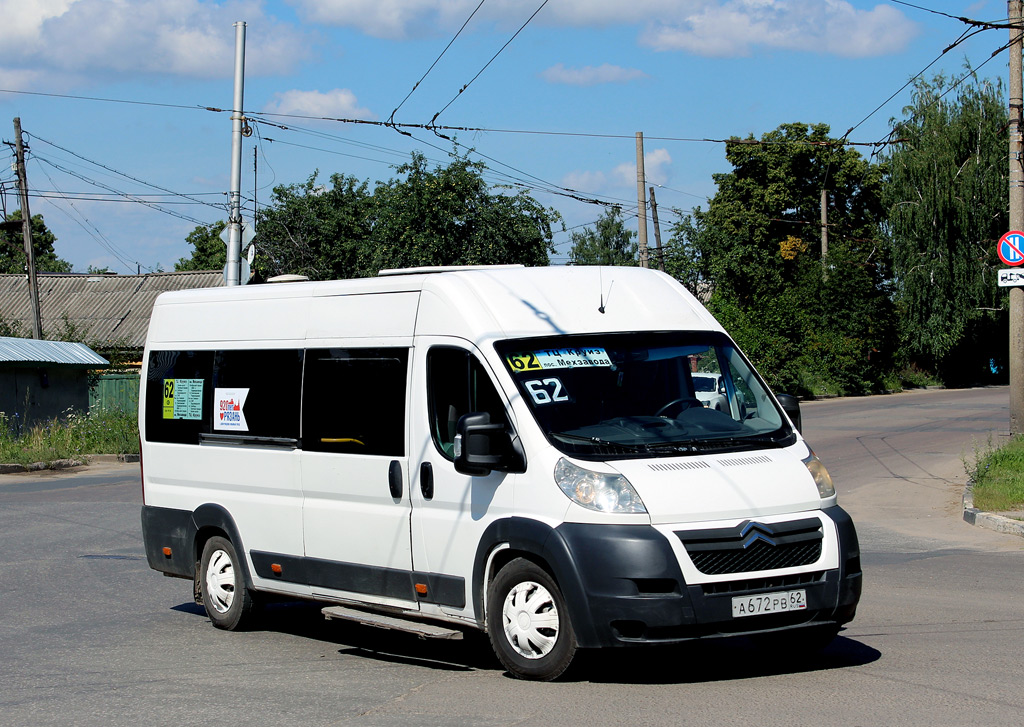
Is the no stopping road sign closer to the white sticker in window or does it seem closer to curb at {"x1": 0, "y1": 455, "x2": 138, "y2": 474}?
the white sticker in window

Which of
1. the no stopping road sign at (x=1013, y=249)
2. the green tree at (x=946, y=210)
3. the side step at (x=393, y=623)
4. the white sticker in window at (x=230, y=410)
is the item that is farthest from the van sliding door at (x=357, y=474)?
the green tree at (x=946, y=210)

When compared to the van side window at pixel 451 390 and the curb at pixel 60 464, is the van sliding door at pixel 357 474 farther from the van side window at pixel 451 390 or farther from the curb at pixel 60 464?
the curb at pixel 60 464

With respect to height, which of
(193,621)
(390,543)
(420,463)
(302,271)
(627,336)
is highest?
(302,271)

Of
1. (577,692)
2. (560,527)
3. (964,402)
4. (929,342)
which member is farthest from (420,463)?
(929,342)

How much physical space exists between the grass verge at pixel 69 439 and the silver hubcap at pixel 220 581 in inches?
703

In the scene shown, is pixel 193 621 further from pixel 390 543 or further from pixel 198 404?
pixel 390 543

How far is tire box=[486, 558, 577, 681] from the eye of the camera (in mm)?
6062

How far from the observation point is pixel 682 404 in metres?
6.69

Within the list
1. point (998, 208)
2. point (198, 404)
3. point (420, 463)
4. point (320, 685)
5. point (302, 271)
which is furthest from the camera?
point (302, 271)

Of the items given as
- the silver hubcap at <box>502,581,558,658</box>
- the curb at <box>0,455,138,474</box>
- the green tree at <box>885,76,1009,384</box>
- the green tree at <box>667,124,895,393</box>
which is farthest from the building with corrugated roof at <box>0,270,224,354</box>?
the silver hubcap at <box>502,581,558,658</box>

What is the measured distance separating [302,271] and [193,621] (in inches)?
2044

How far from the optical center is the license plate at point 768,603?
5828mm

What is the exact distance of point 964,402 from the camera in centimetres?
4081

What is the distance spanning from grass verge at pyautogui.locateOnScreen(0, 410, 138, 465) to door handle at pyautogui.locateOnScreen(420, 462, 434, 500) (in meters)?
20.3
